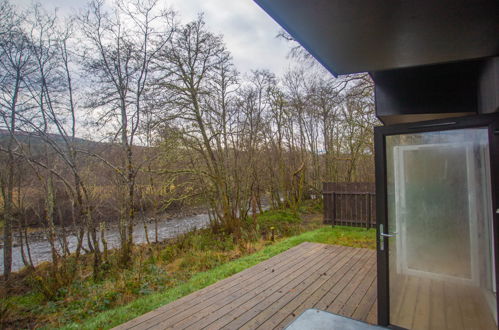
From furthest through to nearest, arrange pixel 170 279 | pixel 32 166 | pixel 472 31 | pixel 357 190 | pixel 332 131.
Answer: pixel 332 131, pixel 357 190, pixel 32 166, pixel 170 279, pixel 472 31

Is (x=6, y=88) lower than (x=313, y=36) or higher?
higher

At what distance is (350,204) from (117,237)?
7392 mm

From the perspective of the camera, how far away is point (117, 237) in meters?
8.66

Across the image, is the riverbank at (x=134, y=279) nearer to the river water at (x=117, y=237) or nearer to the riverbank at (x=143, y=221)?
the river water at (x=117, y=237)

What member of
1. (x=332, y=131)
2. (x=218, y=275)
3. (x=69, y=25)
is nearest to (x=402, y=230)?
(x=218, y=275)

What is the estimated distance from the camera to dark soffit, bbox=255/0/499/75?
4.38 ft

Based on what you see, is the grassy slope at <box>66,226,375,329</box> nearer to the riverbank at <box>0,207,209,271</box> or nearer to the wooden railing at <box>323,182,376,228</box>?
the wooden railing at <box>323,182,376,228</box>

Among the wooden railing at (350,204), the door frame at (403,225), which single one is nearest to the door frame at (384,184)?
the door frame at (403,225)

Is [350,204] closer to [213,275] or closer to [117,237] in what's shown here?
[213,275]

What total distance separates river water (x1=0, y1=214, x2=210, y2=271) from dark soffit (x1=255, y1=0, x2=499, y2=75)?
7.87m

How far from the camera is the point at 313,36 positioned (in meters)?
1.68

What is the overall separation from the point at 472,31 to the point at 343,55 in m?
0.75

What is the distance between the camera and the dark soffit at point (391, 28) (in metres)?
1.33

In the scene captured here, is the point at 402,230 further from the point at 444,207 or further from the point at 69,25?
the point at 69,25
